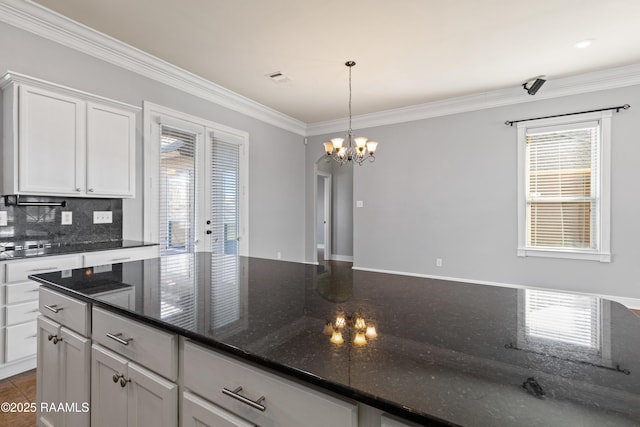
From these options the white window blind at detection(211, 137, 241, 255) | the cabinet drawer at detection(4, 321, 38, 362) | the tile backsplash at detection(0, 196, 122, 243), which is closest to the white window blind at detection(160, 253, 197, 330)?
the cabinet drawer at detection(4, 321, 38, 362)

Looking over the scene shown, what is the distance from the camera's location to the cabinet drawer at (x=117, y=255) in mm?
2576

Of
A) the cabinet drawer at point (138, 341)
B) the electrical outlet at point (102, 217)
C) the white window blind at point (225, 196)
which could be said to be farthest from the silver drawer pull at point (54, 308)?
the white window blind at point (225, 196)

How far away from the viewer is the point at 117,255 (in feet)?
9.05

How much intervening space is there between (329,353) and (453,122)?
5030 mm

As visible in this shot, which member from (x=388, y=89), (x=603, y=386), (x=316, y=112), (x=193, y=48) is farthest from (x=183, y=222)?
(x=603, y=386)

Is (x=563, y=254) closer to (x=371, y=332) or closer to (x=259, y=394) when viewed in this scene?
(x=371, y=332)

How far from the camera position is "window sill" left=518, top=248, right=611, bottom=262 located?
13.0 feet

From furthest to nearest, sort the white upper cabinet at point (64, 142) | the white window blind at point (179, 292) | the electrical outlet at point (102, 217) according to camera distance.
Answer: the electrical outlet at point (102, 217), the white upper cabinet at point (64, 142), the white window blind at point (179, 292)

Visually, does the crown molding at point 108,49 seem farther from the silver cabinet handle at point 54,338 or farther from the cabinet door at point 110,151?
the silver cabinet handle at point 54,338

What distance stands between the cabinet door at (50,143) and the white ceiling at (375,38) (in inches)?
33.4

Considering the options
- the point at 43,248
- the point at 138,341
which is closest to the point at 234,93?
the point at 43,248

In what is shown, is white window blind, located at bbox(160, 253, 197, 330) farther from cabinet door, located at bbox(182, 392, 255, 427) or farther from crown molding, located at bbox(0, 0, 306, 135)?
crown molding, located at bbox(0, 0, 306, 135)

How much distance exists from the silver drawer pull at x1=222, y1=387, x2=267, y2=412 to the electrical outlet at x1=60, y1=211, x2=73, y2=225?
299 cm

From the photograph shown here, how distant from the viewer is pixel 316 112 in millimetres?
5500
